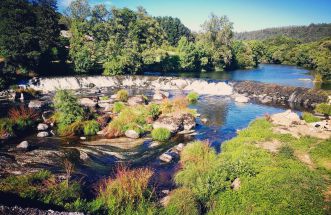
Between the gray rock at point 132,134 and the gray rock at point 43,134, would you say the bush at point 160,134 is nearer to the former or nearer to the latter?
the gray rock at point 132,134

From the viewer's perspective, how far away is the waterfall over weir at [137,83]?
151ft

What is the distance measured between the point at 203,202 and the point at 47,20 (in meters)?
48.5

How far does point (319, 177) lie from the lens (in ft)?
47.8

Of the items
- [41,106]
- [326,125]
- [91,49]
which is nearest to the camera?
[326,125]

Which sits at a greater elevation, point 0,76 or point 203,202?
point 0,76

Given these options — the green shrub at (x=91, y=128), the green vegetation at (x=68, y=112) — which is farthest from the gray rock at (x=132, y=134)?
the green vegetation at (x=68, y=112)

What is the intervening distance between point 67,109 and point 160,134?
28.1 ft

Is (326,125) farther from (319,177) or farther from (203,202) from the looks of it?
(203,202)

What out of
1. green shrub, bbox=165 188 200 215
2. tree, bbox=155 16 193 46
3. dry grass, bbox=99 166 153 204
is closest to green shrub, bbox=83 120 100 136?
dry grass, bbox=99 166 153 204

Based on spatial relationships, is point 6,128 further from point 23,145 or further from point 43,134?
point 23,145

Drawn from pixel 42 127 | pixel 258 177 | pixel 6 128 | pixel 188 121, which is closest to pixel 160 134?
pixel 188 121

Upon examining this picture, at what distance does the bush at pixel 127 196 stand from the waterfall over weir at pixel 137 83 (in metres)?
35.0

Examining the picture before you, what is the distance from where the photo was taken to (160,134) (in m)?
23.2

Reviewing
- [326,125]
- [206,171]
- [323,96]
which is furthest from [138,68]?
[206,171]
